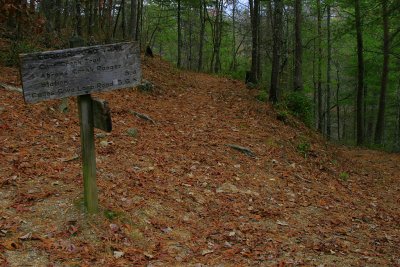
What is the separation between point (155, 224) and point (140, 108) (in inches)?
239

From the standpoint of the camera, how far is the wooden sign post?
4289mm

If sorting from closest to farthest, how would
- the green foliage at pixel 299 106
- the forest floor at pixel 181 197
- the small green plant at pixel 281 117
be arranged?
1. the forest floor at pixel 181 197
2. the small green plant at pixel 281 117
3. the green foliage at pixel 299 106

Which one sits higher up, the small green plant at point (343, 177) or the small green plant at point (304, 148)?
the small green plant at point (304, 148)

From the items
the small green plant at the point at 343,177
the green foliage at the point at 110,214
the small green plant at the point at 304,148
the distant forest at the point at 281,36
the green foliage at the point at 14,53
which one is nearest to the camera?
the green foliage at the point at 110,214

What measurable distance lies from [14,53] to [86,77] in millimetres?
7778

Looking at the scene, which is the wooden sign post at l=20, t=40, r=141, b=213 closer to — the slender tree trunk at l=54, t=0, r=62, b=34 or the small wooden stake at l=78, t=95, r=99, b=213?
the small wooden stake at l=78, t=95, r=99, b=213

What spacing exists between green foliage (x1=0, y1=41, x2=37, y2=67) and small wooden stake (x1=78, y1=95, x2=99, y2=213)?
7.32 meters

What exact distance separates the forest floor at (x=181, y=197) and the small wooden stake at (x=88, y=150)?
230 mm

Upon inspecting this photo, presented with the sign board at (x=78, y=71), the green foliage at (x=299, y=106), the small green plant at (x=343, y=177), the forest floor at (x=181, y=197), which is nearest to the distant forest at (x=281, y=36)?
the green foliage at (x=299, y=106)

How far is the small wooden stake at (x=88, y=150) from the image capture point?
474 centimetres

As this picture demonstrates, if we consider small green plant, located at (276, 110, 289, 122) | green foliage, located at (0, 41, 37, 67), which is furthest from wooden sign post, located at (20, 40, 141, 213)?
small green plant, located at (276, 110, 289, 122)

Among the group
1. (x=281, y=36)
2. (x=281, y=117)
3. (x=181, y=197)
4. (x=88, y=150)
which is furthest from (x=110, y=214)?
(x=281, y=36)

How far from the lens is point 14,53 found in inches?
436

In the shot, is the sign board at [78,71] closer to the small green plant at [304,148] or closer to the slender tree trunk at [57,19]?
Answer: the small green plant at [304,148]
